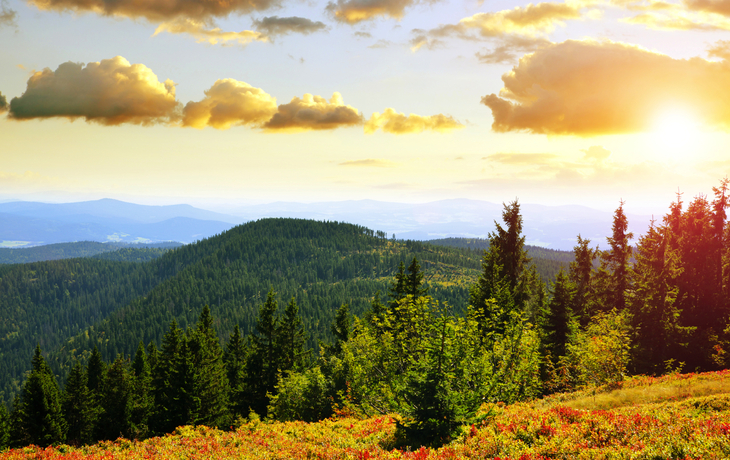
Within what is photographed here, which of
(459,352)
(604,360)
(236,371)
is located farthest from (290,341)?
(459,352)

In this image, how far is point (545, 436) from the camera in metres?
12.8

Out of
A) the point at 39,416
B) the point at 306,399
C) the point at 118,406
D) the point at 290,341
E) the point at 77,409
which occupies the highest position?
the point at 306,399

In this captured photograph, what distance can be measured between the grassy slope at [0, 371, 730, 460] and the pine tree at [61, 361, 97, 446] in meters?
42.2

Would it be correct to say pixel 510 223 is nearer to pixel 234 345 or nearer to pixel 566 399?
pixel 566 399

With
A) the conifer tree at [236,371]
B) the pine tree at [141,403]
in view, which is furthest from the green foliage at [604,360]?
the pine tree at [141,403]

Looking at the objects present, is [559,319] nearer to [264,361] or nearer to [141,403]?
[264,361]

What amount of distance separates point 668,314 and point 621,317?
4.36m

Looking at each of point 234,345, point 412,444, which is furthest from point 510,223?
point 234,345

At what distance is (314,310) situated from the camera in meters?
172

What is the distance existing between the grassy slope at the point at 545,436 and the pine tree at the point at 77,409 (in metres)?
42.2

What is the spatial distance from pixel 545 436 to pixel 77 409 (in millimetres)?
67096

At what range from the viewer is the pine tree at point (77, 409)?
177 ft

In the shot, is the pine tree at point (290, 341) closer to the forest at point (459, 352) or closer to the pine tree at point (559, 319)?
the forest at point (459, 352)

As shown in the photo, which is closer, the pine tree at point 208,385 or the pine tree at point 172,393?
the pine tree at point 172,393
